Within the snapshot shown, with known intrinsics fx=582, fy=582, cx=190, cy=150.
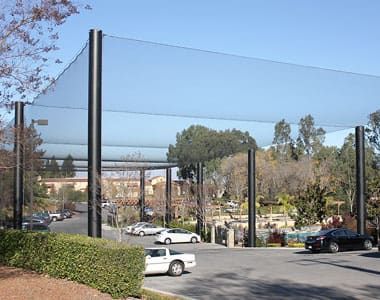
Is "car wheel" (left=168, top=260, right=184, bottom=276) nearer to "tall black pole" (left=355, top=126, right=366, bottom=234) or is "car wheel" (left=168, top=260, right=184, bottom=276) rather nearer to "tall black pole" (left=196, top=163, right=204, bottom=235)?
"tall black pole" (left=355, top=126, right=366, bottom=234)

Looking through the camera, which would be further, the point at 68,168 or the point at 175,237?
the point at 175,237

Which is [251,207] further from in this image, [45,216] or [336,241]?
[45,216]

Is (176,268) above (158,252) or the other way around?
the other way around

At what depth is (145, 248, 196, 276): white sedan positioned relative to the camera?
21.4 metres

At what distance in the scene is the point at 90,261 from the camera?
44.1 ft

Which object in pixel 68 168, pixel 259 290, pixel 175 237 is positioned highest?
pixel 68 168

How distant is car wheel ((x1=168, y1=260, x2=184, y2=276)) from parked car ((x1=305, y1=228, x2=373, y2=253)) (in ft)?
39.3

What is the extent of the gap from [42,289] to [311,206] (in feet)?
106

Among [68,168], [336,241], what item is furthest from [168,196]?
[336,241]

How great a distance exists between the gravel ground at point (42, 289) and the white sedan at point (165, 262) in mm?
6847

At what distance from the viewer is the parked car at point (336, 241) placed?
31.6m

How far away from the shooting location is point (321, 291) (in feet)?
54.0

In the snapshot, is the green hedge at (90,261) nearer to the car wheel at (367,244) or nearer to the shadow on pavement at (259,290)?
the shadow on pavement at (259,290)

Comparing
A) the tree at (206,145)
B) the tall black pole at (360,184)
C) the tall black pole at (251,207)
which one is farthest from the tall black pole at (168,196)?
the tall black pole at (360,184)
